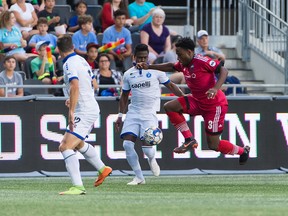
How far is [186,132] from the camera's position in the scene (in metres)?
17.0

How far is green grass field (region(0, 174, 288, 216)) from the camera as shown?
11539 mm

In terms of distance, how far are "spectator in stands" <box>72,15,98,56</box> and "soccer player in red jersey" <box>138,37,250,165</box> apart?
21.1ft

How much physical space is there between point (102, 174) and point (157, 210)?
3711mm

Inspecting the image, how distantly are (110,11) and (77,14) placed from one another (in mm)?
728

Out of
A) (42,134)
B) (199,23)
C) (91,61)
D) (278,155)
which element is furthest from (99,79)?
(199,23)

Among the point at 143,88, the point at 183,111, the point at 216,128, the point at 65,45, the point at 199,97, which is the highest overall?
the point at 65,45

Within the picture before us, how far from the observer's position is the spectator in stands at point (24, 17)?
77.2ft

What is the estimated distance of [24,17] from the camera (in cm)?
2362

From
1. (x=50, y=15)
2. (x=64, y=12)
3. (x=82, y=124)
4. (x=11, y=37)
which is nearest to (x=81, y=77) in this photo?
(x=82, y=124)

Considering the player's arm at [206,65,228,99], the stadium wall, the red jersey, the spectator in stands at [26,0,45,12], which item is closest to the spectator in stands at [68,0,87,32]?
the spectator in stands at [26,0,45,12]

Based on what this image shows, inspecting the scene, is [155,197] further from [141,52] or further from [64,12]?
[64,12]

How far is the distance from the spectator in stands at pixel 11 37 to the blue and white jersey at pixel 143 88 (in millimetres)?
5624

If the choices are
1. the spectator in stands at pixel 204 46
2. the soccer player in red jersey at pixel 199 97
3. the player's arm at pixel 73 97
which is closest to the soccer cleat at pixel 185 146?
the soccer player in red jersey at pixel 199 97

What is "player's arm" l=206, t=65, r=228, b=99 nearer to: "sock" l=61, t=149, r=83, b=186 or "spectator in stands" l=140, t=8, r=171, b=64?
"sock" l=61, t=149, r=83, b=186
